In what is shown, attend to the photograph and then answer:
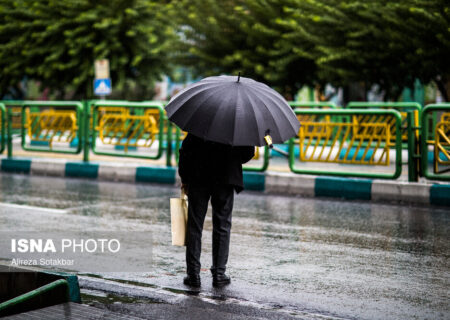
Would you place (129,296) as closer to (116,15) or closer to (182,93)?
(182,93)

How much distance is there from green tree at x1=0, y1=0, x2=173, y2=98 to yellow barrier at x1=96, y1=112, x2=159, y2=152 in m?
7.97

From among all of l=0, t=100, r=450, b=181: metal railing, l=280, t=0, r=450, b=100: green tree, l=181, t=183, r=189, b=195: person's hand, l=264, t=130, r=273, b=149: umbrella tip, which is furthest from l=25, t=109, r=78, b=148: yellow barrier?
l=264, t=130, r=273, b=149: umbrella tip

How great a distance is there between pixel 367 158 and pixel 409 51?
19.8ft

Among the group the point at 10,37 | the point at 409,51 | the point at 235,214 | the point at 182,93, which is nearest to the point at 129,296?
the point at 182,93

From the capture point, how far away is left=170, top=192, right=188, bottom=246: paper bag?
5.80 m

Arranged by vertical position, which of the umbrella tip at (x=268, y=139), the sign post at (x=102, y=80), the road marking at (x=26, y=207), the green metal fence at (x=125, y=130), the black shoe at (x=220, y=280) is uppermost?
the sign post at (x=102, y=80)

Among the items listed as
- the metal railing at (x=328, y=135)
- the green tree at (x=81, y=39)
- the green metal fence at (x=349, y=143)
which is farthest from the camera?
the green tree at (x=81, y=39)

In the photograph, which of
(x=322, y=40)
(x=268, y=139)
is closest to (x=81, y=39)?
(x=322, y=40)

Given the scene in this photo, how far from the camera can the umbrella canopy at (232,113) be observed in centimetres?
548

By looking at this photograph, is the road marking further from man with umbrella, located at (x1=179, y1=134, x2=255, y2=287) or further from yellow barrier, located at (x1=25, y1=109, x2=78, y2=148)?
yellow barrier, located at (x1=25, y1=109, x2=78, y2=148)

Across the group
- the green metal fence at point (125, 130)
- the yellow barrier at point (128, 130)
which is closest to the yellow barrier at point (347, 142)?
the green metal fence at point (125, 130)

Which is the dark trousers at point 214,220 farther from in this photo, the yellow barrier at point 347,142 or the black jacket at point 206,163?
the yellow barrier at point 347,142

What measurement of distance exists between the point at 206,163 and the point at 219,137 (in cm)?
37

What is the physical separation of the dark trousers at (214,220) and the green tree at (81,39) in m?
17.2
